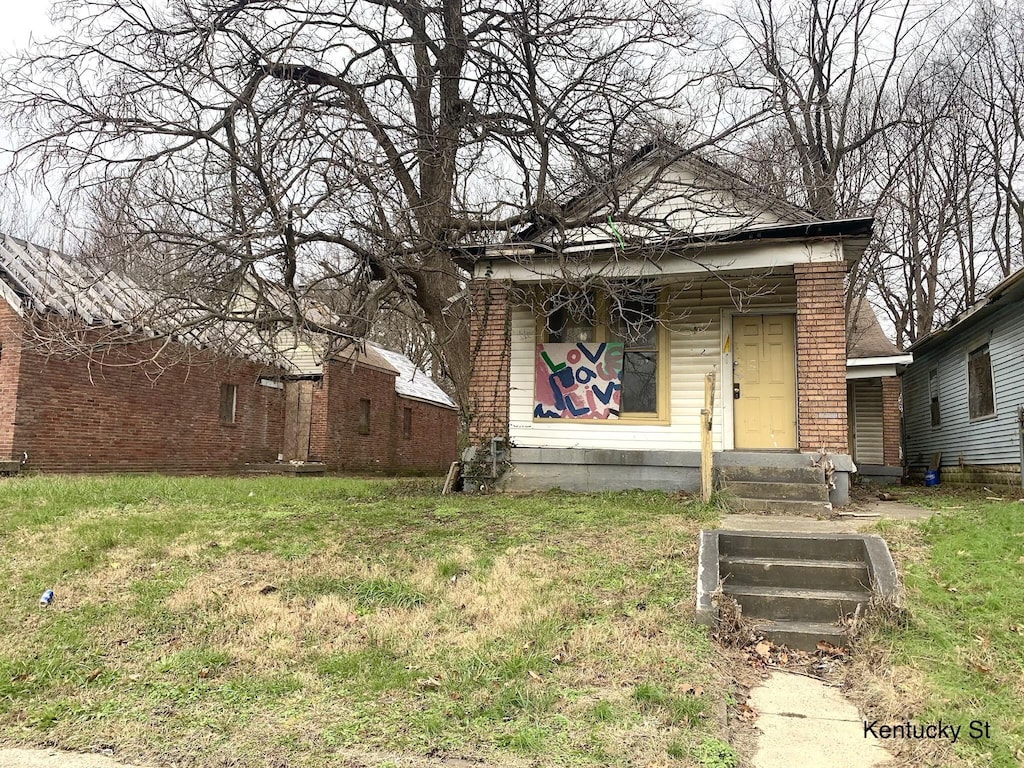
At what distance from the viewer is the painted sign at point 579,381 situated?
427 inches

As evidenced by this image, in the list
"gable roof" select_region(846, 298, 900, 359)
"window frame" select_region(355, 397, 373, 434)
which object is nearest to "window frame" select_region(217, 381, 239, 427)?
"window frame" select_region(355, 397, 373, 434)

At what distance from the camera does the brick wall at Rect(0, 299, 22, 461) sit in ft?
44.0

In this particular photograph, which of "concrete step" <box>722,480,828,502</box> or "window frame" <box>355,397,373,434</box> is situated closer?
"concrete step" <box>722,480,828,502</box>

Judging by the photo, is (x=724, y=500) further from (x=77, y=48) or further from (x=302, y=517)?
(x=77, y=48)

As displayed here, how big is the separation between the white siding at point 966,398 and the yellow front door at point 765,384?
13.8 feet

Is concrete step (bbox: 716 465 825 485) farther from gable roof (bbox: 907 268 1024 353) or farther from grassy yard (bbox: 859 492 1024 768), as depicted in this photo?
gable roof (bbox: 907 268 1024 353)

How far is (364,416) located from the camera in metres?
23.8

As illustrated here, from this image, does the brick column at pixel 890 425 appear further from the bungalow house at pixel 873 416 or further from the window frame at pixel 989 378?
the window frame at pixel 989 378

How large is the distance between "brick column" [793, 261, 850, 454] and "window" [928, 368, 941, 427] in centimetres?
933

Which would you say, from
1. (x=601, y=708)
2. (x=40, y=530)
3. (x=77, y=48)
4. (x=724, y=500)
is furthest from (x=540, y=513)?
(x=77, y=48)

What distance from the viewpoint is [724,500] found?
8641mm

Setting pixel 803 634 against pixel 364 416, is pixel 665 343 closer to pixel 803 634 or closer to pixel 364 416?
pixel 803 634

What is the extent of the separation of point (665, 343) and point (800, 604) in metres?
6.04

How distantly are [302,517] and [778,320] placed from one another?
7.28 m
